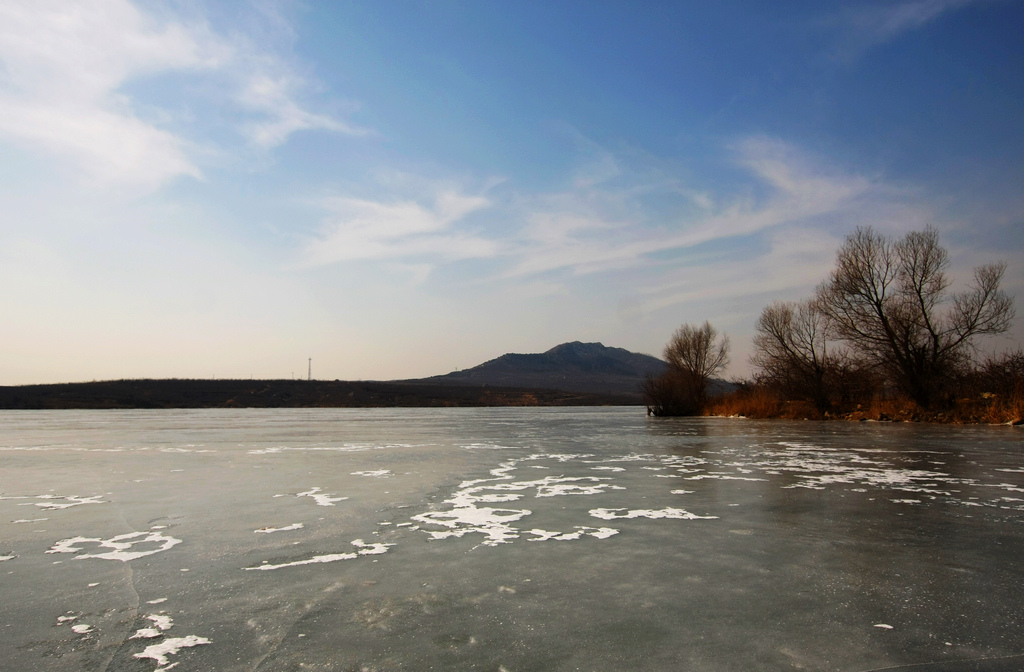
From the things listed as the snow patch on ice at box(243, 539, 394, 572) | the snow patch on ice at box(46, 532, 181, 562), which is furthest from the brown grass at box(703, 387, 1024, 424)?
the snow patch on ice at box(46, 532, 181, 562)

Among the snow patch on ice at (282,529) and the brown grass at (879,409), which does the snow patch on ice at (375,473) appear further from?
the brown grass at (879,409)

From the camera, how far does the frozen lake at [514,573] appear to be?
2.54m

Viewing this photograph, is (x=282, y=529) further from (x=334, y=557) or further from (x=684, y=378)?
(x=684, y=378)

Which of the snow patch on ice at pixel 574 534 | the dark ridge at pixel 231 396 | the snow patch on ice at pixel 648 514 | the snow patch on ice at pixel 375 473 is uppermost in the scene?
the dark ridge at pixel 231 396

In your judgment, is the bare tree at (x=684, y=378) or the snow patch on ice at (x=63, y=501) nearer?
the snow patch on ice at (x=63, y=501)

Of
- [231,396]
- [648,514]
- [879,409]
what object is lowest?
[648,514]

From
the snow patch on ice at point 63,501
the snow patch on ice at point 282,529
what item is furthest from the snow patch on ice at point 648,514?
the snow patch on ice at point 63,501

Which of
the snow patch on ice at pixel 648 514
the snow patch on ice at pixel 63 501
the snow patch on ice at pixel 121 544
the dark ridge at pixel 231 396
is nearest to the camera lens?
the snow patch on ice at pixel 121 544

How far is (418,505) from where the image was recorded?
6.03 meters

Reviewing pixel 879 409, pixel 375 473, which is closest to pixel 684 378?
pixel 879 409

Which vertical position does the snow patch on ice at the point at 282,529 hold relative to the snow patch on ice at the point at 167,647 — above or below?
below

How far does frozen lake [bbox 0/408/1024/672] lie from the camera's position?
2543mm

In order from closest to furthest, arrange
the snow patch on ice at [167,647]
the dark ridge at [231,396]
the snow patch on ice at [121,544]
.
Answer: the snow patch on ice at [167,647] → the snow patch on ice at [121,544] → the dark ridge at [231,396]

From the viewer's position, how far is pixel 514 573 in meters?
3.68
